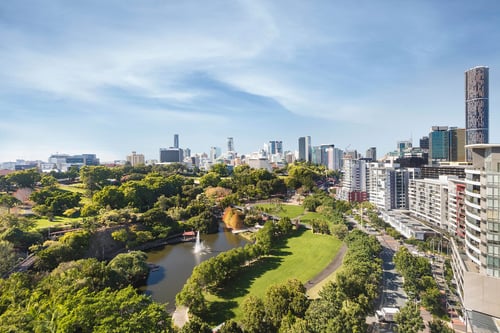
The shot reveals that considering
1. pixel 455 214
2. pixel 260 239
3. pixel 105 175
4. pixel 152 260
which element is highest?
pixel 105 175

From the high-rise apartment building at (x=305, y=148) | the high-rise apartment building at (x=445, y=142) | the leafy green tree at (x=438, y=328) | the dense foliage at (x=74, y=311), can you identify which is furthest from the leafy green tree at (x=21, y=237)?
the high-rise apartment building at (x=305, y=148)

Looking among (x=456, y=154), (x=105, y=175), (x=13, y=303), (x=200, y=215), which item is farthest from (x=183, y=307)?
(x=456, y=154)

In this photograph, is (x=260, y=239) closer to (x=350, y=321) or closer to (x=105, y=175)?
(x=350, y=321)

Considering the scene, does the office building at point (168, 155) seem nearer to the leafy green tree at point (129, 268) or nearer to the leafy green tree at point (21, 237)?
the leafy green tree at point (21, 237)

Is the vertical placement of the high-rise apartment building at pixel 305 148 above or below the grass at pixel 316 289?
above

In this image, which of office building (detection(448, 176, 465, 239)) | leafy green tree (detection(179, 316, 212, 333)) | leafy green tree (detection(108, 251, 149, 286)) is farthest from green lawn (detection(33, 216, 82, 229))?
office building (detection(448, 176, 465, 239))

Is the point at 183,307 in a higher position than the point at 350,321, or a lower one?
lower

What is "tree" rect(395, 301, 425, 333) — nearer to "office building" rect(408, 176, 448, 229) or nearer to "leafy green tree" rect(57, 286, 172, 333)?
"leafy green tree" rect(57, 286, 172, 333)
